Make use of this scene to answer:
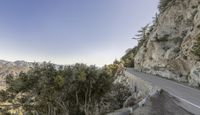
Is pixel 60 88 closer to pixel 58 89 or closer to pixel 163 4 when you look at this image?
pixel 58 89

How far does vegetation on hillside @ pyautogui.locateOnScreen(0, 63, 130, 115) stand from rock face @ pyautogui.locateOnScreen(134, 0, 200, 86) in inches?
416

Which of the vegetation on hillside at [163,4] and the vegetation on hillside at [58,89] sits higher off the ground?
the vegetation on hillside at [163,4]

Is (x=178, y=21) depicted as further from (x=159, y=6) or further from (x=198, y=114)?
(x=198, y=114)

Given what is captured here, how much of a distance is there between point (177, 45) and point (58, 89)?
21.8m

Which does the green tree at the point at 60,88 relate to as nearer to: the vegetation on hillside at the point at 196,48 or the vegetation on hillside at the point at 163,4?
the vegetation on hillside at the point at 196,48

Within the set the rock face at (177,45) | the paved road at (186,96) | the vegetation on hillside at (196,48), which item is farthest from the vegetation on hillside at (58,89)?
the rock face at (177,45)

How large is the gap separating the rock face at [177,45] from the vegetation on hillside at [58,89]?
1056 cm

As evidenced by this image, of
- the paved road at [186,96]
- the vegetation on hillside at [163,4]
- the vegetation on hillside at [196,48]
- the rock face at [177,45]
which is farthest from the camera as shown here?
the vegetation on hillside at [163,4]

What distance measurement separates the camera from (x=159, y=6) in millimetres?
53281

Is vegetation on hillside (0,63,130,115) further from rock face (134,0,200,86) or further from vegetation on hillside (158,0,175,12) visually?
vegetation on hillside (158,0,175,12)

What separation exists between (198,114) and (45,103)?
1346 cm

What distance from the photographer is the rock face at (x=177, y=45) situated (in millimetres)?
30156

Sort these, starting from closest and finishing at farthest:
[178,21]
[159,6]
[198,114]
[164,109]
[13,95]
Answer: [164,109], [198,114], [13,95], [178,21], [159,6]

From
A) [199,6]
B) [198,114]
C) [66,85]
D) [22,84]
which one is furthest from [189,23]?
[198,114]
